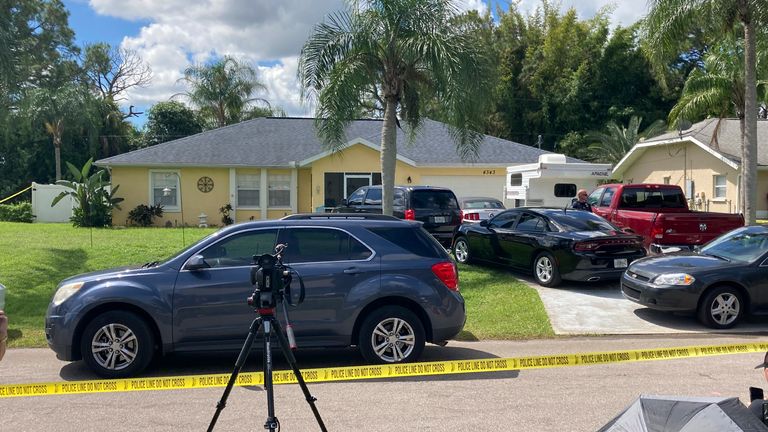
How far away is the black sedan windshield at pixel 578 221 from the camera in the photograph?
38.7 ft

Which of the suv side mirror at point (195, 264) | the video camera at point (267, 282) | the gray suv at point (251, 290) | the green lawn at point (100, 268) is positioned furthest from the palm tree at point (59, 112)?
the video camera at point (267, 282)

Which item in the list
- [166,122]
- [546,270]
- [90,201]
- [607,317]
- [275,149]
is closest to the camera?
[607,317]

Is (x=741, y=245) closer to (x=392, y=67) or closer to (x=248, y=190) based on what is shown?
(x=392, y=67)

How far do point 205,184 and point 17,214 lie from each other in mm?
10302

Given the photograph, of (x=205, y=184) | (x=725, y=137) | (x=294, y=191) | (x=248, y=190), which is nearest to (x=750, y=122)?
(x=725, y=137)

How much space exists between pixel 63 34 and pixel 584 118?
119 ft

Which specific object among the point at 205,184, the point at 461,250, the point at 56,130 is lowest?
the point at 461,250

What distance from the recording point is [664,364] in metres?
7.05

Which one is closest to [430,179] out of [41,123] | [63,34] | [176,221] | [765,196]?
[176,221]

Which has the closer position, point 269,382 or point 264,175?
point 269,382

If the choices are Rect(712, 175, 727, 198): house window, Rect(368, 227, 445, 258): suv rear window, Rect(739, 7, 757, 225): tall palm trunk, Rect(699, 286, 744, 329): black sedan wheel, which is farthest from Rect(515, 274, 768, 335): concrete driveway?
Rect(712, 175, 727, 198): house window

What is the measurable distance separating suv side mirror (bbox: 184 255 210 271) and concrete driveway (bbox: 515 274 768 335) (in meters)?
5.07

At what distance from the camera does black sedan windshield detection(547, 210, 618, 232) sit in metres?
11.8

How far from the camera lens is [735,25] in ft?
47.4
